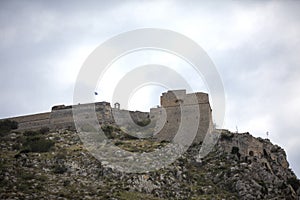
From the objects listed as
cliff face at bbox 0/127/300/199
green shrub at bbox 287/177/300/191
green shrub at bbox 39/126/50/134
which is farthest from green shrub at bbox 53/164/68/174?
green shrub at bbox 287/177/300/191

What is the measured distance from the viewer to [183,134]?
181 ft

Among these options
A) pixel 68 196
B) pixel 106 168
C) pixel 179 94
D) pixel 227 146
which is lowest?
pixel 68 196

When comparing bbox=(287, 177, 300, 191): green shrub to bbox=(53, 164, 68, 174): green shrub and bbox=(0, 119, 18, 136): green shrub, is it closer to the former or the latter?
bbox=(53, 164, 68, 174): green shrub

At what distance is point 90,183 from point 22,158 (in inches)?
309

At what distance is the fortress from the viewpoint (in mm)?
55656

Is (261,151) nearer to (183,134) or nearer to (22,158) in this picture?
(183,134)

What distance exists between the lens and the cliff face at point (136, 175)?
41688 millimetres

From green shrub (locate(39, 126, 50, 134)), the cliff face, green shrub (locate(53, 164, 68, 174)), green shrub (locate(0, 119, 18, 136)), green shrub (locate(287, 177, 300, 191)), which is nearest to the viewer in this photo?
the cliff face

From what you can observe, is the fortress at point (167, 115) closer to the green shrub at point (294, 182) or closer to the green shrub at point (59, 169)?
the green shrub at point (294, 182)

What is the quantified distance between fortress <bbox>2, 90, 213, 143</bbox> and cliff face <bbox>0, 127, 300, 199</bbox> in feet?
7.78

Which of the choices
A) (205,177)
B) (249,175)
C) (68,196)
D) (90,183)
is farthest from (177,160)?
(68,196)

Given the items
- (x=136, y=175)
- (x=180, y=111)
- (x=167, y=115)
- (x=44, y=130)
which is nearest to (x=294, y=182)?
(x=180, y=111)

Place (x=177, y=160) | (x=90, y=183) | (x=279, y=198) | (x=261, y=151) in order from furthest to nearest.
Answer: (x=261, y=151) < (x=177, y=160) < (x=279, y=198) < (x=90, y=183)

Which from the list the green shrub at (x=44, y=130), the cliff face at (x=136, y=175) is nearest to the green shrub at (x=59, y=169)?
the cliff face at (x=136, y=175)
